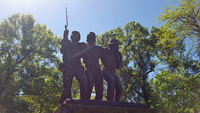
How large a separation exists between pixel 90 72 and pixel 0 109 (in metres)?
12.2

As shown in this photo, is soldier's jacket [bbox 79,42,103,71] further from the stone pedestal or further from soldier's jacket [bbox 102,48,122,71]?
the stone pedestal

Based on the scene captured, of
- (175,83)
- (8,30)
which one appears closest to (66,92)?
(175,83)

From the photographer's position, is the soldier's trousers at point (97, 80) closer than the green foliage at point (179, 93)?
Yes

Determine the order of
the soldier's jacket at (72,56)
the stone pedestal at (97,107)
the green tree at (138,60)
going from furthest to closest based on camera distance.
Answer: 1. the green tree at (138,60)
2. the soldier's jacket at (72,56)
3. the stone pedestal at (97,107)

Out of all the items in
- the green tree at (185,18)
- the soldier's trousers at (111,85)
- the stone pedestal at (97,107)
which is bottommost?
the stone pedestal at (97,107)

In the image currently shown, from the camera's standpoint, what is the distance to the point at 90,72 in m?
6.42

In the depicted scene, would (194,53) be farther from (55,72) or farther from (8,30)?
(8,30)

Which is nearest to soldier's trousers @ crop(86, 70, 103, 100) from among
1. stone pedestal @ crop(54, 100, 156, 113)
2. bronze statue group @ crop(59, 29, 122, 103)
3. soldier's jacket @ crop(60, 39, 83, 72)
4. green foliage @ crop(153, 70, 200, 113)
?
bronze statue group @ crop(59, 29, 122, 103)

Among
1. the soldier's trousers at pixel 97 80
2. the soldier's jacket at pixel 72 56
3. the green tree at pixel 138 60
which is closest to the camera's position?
the soldier's jacket at pixel 72 56

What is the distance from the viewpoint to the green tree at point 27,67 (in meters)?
15.2

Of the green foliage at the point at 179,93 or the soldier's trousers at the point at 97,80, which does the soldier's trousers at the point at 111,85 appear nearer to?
the soldier's trousers at the point at 97,80

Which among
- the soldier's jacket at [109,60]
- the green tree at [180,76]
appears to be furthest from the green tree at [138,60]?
the soldier's jacket at [109,60]

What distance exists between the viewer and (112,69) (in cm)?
663

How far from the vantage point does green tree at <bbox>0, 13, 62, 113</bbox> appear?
599 inches
